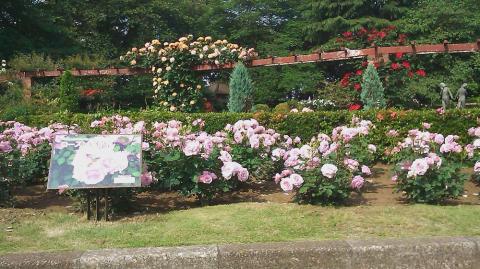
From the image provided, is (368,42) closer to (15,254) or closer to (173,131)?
(173,131)

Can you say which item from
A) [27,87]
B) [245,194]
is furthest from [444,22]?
[245,194]

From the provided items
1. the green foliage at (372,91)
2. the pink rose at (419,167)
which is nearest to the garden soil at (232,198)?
the pink rose at (419,167)

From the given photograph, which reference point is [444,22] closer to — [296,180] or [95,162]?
[296,180]

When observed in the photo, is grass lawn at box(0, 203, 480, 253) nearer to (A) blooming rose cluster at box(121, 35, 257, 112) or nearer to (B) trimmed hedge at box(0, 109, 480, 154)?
(B) trimmed hedge at box(0, 109, 480, 154)

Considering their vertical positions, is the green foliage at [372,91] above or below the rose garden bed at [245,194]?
above

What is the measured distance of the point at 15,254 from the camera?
157 inches

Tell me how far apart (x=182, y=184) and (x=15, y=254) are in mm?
2258

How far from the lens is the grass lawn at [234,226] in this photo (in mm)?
4406

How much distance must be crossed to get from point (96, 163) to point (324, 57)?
975 centimetres

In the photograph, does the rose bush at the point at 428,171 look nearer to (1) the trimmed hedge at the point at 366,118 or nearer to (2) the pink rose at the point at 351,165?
(2) the pink rose at the point at 351,165

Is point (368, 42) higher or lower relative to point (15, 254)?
higher

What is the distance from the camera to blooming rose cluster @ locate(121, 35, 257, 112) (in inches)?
613

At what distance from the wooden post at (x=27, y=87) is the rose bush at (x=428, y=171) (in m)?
13.3

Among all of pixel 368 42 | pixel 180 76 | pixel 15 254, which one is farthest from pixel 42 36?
pixel 15 254
